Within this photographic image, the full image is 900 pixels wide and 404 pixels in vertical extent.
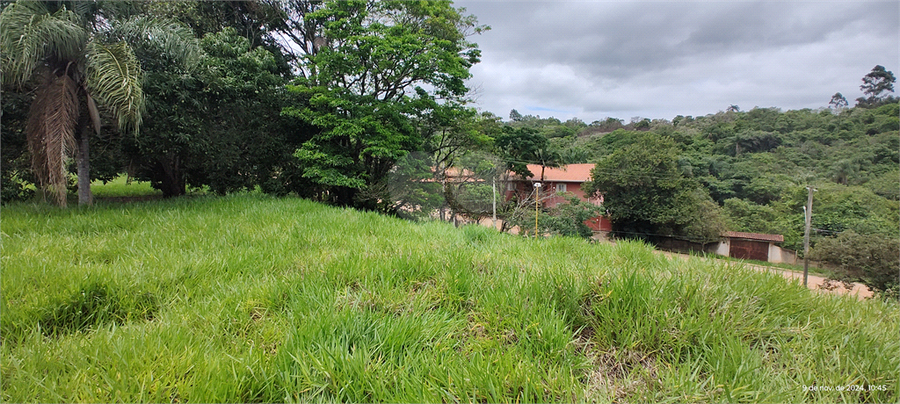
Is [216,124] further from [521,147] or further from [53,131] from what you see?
[521,147]

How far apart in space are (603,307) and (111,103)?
596 centimetres

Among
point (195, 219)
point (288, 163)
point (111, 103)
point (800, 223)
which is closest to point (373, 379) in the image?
point (195, 219)

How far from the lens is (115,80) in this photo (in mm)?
4371

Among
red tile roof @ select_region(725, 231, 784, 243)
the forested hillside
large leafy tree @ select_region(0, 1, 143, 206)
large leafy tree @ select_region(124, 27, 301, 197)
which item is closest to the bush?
the forested hillside

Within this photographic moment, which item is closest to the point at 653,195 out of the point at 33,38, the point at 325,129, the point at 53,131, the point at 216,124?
the point at 325,129

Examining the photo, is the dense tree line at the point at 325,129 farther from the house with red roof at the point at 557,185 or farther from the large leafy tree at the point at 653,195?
the house with red roof at the point at 557,185

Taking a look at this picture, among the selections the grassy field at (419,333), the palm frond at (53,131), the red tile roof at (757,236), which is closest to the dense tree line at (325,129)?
the palm frond at (53,131)

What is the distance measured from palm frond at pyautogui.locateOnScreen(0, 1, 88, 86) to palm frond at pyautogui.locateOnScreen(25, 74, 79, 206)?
0.89 ft

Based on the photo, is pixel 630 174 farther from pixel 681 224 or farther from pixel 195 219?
pixel 195 219

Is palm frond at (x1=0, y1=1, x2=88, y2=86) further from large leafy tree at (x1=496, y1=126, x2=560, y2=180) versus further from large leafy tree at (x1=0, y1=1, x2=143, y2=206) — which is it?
large leafy tree at (x1=496, y1=126, x2=560, y2=180)

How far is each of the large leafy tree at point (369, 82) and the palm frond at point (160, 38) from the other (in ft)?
13.4

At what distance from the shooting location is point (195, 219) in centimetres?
431

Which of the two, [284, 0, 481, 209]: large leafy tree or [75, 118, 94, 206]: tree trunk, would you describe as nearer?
[75, 118, 94, 206]: tree trunk

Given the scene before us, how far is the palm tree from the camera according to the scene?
4059 mm
